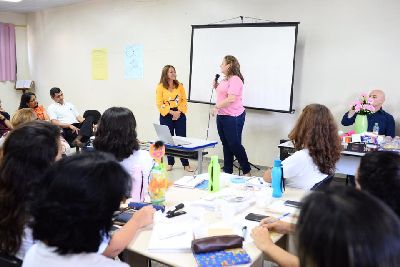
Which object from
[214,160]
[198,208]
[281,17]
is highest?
[281,17]

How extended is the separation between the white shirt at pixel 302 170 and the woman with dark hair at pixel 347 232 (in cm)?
148

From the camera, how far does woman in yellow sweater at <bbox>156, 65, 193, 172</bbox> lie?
17.1ft


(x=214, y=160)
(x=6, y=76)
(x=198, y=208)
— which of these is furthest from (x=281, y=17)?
(x=6, y=76)

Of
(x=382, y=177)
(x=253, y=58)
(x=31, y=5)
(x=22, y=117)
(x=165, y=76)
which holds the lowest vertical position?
(x=22, y=117)

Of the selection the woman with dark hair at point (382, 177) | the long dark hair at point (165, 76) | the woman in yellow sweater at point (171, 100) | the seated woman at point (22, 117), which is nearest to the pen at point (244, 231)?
the woman with dark hair at point (382, 177)

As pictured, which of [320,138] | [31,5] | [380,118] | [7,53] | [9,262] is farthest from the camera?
[7,53]

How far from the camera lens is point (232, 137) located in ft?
15.9

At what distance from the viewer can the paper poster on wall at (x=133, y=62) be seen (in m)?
6.68

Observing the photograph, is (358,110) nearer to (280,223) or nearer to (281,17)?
(281,17)

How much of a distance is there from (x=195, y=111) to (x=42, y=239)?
508 cm

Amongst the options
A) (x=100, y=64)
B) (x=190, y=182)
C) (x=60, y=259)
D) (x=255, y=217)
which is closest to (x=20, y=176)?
(x=60, y=259)

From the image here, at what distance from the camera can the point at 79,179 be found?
105 cm

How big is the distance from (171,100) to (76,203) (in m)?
4.27

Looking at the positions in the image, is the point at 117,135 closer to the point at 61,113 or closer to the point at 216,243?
the point at 216,243
